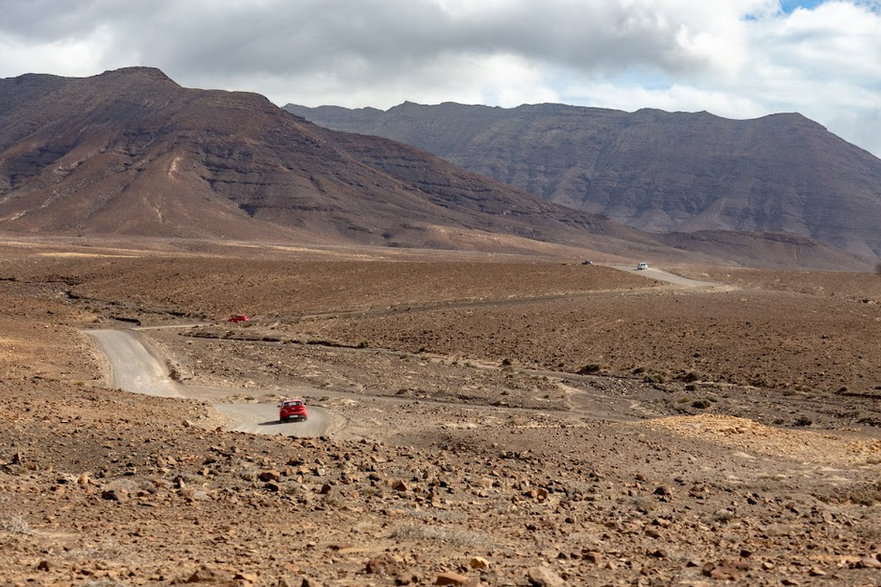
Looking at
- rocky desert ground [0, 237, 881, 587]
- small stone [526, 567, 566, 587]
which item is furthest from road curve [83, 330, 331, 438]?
small stone [526, 567, 566, 587]

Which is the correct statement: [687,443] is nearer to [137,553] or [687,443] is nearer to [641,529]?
[641,529]

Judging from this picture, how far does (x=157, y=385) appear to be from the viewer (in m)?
39.7

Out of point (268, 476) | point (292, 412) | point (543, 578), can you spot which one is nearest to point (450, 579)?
point (543, 578)

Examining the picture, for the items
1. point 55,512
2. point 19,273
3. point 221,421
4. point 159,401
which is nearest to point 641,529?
point 55,512

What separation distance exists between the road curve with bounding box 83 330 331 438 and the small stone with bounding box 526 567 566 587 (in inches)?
639

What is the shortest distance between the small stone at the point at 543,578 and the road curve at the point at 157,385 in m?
16.2

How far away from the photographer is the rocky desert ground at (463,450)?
12.5 meters

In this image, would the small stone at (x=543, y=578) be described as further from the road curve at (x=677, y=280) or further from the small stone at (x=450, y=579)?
the road curve at (x=677, y=280)

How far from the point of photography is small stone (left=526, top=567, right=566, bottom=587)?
36.2 ft

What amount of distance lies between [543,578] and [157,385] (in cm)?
3146

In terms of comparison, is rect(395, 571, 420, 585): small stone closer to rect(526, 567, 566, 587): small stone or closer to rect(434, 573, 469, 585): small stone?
rect(434, 573, 469, 585): small stone

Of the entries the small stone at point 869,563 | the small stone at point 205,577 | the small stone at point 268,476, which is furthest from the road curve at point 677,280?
the small stone at point 205,577

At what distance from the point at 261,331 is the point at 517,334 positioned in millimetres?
16981

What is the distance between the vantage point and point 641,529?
1530 cm
